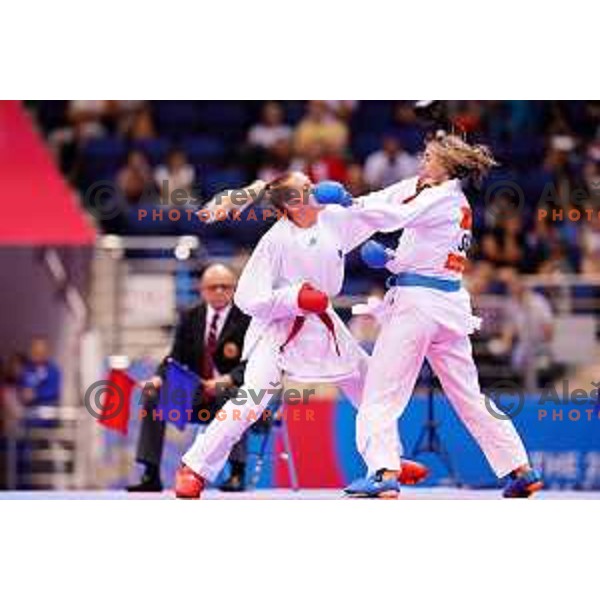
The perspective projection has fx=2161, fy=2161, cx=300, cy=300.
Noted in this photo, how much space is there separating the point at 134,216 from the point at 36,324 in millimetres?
1156

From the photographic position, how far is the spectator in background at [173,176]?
1644 centimetres

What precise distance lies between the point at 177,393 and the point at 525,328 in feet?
12.2

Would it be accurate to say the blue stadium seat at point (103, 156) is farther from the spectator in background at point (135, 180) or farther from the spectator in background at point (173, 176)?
the spectator in background at point (173, 176)

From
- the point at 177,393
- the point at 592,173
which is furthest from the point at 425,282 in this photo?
the point at 592,173

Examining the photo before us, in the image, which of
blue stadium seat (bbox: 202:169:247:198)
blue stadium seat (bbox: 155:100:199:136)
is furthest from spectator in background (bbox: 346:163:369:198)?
blue stadium seat (bbox: 155:100:199:136)

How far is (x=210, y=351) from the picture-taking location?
1248 centimetres

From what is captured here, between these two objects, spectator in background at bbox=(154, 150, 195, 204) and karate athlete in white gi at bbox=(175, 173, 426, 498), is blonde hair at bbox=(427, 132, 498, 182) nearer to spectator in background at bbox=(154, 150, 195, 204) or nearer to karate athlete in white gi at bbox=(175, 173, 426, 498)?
karate athlete in white gi at bbox=(175, 173, 426, 498)

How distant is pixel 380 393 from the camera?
450 inches

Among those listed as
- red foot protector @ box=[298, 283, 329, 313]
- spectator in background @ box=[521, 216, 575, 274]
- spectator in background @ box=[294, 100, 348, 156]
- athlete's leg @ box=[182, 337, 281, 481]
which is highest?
spectator in background @ box=[294, 100, 348, 156]

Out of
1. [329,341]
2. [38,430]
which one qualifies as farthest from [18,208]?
[329,341]

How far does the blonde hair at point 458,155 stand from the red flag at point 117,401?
3394mm

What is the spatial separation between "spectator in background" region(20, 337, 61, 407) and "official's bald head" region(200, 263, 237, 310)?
12.8ft

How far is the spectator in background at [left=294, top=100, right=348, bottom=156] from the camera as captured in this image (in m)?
17.4

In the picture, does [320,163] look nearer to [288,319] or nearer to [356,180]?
[356,180]
